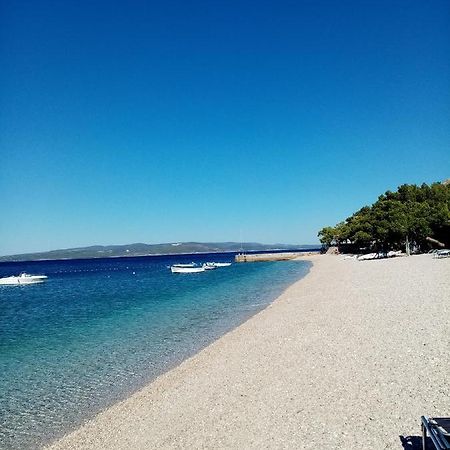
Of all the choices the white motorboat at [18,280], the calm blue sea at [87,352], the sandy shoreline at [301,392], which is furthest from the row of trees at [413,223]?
the white motorboat at [18,280]

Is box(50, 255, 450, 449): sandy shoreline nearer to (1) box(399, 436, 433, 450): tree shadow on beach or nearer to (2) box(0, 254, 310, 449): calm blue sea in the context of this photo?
(1) box(399, 436, 433, 450): tree shadow on beach

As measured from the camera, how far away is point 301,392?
28.7 ft

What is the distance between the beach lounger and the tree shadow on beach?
0.42 metres

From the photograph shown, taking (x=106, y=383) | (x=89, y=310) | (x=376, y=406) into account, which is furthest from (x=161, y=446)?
(x=89, y=310)

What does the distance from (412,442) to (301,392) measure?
2928mm

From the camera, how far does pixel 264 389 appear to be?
369 inches

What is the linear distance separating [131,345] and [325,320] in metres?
8.46

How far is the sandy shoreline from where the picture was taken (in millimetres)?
6977

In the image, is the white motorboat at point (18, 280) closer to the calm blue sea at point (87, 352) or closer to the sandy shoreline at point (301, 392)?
the calm blue sea at point (87, 352)

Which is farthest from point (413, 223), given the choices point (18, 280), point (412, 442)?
point (18, 280)

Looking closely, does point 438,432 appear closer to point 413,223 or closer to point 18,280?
point 413,223

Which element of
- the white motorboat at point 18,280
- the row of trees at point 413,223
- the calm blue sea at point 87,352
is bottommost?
the white motorboat at point 18,280

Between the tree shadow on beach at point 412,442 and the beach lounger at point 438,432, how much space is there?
42 cm

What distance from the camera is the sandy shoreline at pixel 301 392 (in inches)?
275
